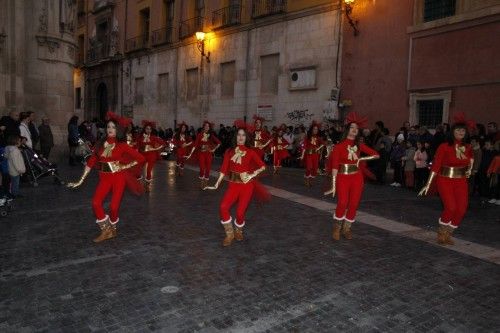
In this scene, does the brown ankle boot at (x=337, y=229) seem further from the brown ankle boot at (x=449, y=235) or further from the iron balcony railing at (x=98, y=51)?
the iron balcony railing at (x=98, y=51)

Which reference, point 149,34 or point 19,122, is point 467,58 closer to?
point 19,122

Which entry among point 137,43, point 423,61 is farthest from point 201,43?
point 423,61

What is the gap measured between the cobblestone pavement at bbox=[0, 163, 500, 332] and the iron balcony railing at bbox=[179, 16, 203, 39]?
65.3 feet

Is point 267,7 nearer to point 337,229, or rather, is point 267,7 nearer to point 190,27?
point 190,27

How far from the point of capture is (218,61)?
24484 millimetres

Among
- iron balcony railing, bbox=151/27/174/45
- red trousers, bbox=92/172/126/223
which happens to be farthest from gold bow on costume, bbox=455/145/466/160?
iron balcony railing, bbox=151/27/174/45

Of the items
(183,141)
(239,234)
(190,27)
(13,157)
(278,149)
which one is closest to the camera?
(239,234)

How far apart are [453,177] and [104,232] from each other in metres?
5.17

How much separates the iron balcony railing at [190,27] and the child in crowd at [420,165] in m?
16.5

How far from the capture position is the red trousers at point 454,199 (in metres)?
6.44

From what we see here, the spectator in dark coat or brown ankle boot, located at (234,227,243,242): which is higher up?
the spectator in dark coat

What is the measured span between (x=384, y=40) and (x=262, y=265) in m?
13.5

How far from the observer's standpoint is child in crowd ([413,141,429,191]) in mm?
12375

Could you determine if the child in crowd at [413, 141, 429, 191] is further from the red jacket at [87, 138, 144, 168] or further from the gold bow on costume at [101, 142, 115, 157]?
the gold bow on costume at [101, 142, 115, 157]
